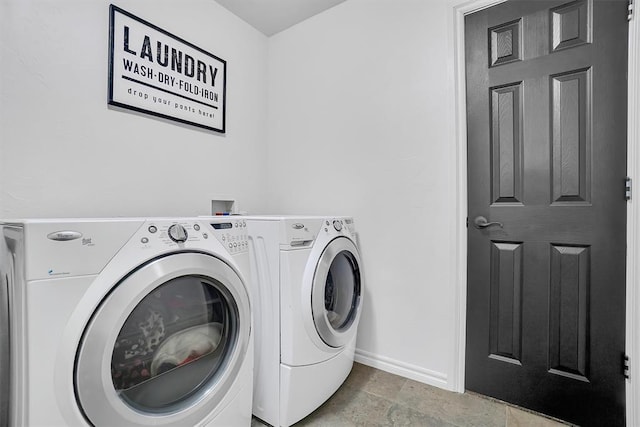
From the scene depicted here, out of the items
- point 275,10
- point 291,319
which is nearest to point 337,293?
point 291,319

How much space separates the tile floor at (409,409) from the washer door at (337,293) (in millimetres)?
314

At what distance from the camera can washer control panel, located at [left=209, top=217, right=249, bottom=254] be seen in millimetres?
1060

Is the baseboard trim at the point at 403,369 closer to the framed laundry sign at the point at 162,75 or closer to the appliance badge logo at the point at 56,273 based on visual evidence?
the appliance badge logo at the point at 56,273

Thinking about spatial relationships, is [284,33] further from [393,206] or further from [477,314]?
[477,314]

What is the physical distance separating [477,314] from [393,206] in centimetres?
74

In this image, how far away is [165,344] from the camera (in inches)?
38.4

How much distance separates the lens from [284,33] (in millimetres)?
2291

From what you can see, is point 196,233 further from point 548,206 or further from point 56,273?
point 548,206

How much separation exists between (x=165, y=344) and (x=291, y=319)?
48 centimetres

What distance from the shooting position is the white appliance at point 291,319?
126cm

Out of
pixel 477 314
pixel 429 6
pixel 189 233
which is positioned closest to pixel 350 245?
pixel 477 314

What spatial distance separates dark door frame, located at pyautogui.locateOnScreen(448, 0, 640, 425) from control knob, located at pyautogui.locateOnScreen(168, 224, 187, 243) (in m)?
1.35

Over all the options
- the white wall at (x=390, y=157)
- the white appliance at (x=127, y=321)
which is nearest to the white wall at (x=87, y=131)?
the white appliance at (x=127, y=321)

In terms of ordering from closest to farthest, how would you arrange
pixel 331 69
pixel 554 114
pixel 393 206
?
1. pixel 554 114
2. pixel 393 206
3. pixel 331 69
